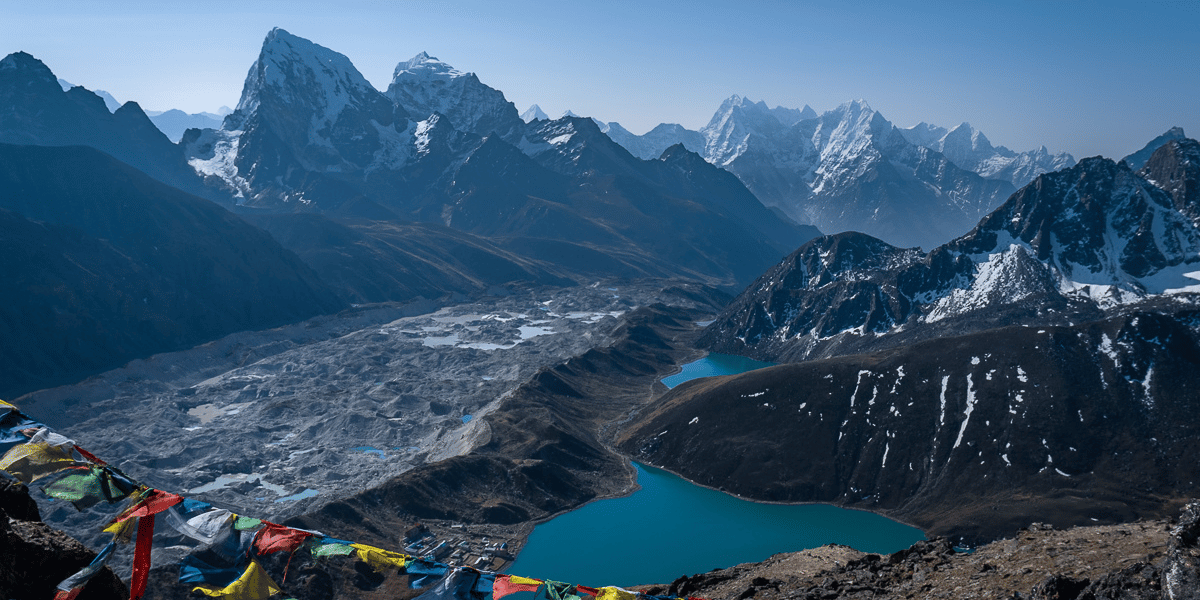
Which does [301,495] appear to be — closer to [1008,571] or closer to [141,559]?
[141,559]

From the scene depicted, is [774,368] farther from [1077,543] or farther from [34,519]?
[34,519]

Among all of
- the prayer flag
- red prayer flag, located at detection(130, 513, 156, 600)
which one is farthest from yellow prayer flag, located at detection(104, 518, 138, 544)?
the prayer flag

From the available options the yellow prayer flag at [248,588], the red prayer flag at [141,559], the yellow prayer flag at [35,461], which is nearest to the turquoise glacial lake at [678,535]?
the yellow prayer flag at [248,588]

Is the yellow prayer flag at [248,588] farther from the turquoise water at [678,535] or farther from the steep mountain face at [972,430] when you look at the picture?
the steep mountain face at [972,430]

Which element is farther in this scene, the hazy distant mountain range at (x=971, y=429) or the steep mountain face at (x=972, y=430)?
the hazy distant mountain range at (x=971, y=429)

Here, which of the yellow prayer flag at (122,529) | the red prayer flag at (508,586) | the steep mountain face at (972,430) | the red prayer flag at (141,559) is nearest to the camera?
the red prayer flag at (141,559)

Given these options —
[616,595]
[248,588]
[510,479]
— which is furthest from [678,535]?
[248,588]

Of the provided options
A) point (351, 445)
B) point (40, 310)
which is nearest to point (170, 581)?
point (351, 445)
